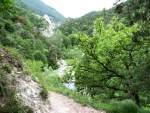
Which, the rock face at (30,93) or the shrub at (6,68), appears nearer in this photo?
the rock face at (30,93)

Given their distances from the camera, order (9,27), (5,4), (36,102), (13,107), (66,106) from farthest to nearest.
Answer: (9,27), (66,106), (36,102), (13,107), (5,4)

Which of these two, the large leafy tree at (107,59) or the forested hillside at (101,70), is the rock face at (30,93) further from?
the large leafy tree at (107,59)

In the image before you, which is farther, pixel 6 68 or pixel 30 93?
pixel 30 93

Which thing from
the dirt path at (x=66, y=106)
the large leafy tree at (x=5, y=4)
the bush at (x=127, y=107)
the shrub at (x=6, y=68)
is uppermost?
the large leafy tree at (x=5, y=4)

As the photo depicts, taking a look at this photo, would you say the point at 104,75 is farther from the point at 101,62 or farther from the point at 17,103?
the point at 17,103

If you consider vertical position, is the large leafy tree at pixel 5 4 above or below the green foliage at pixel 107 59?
above

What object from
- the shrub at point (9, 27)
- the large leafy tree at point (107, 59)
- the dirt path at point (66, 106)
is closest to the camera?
the dirt path at point (66, 106)

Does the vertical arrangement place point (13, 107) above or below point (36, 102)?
above

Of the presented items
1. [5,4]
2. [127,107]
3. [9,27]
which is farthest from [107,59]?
[9,27]

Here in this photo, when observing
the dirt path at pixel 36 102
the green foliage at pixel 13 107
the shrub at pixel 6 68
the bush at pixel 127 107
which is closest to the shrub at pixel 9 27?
the dirt path at pixel 36 102

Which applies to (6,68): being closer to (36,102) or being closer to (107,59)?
(36,102)

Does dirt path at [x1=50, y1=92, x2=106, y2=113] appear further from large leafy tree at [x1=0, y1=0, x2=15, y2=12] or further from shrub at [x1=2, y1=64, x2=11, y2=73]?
large leafy tree at [x1=0, y1=0, x2=15, y2=12]

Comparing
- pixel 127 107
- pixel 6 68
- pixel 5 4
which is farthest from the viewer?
pixel 127 107

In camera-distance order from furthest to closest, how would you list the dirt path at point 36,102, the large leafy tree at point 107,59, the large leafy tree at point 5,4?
the large leafy tree at point 107,59
the dirt path at point 36,102
the large leafy tree at point 5,4
